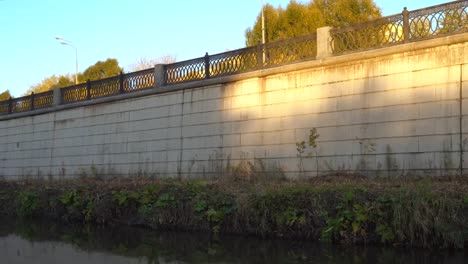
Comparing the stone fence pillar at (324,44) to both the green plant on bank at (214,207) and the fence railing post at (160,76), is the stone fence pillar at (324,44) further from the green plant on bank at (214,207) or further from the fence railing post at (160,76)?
the fence railing post at (160,76)

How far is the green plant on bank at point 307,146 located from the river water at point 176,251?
9.95 feet

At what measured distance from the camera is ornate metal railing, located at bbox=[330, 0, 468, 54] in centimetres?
936

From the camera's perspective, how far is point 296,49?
1184 centimetres

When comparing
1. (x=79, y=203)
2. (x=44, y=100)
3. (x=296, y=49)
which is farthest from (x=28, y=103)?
(x=296, y=49)

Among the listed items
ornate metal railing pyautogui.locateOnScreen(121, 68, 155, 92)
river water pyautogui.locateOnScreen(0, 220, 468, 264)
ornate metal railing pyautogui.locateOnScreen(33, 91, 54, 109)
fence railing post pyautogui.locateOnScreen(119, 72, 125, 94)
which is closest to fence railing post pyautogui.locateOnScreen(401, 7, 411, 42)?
river water pyautogui.locateOnScreen(0, 220, 468, 264)

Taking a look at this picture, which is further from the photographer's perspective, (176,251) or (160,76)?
(160,76)

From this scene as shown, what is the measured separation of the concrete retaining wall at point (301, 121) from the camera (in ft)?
30.8

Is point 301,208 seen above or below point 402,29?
below

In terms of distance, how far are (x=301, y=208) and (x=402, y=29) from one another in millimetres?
4398

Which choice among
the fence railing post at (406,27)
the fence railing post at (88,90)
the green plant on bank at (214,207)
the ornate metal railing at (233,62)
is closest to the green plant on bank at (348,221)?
the green plant on bank at (214,207)

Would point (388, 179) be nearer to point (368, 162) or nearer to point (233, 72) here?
point (368, 162)

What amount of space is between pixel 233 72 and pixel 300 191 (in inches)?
208

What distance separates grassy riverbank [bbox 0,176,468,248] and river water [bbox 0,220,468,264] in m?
0.25

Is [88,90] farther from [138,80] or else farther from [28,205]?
[28,205]
